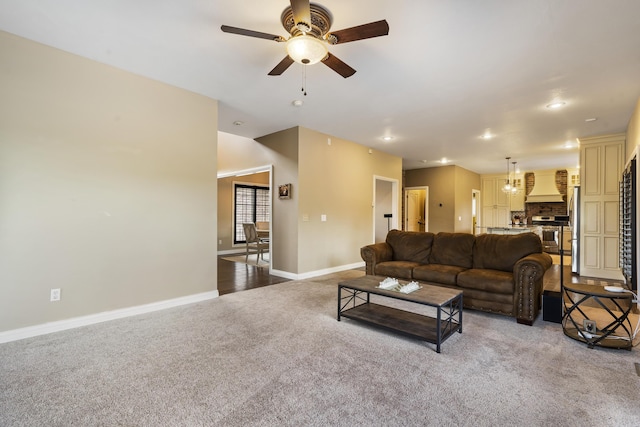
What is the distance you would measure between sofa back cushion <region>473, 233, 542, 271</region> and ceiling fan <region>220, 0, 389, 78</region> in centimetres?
300

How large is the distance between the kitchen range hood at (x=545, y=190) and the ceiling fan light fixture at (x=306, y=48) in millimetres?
10790

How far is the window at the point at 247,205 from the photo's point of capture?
9266mm

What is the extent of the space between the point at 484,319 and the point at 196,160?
13.1 feet

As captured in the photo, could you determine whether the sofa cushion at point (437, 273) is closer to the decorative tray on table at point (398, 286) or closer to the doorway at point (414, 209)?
the decorative tray on table at point (398, 286)

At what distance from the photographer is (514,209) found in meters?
10.6

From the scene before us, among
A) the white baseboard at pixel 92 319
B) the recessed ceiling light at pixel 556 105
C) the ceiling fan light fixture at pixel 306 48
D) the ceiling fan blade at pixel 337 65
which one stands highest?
the recessed ceiling light at pixel 556 105

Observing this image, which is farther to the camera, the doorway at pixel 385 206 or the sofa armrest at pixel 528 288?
the doorway at pixel 385 206

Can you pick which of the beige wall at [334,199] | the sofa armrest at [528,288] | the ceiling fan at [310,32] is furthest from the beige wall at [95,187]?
the sofa armrest at [528,288]

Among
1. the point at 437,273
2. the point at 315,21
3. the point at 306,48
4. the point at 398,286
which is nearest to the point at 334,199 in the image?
the point at 437,273

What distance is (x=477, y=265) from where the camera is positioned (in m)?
3.94

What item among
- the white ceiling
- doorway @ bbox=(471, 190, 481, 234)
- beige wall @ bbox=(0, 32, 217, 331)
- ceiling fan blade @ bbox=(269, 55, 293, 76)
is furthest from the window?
doorway @ bbox=(471, 190, 481, 234)

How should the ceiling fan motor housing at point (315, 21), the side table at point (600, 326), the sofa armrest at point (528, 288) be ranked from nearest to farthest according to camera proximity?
the ceiling fan motor housing at point (315, 21) < the side table at point (600, 326) < the sofa armrest at point (528, 288)

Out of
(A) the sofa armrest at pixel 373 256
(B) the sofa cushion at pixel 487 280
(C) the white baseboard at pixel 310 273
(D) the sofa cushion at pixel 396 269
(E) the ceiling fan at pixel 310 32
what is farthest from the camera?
(C) the white baseboard at pixel 310 273

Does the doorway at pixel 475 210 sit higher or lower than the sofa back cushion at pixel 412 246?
higher
